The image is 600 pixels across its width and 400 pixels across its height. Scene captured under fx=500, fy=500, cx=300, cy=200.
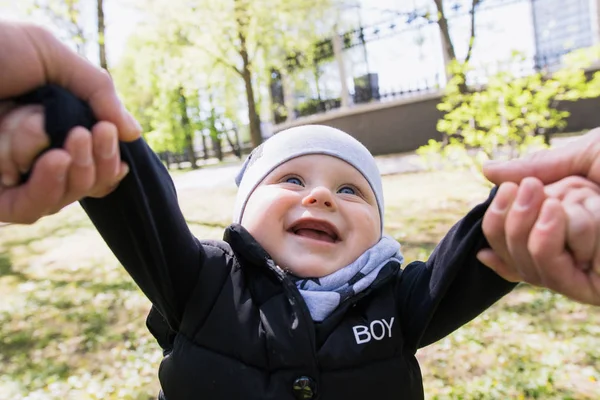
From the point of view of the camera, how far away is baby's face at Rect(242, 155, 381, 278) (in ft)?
4.81

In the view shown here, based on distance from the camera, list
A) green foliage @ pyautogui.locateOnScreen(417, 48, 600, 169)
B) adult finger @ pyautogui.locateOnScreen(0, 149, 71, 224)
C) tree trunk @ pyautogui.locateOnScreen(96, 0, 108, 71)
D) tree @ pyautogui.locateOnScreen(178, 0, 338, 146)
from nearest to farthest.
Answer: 1. adult finger @ pyautogui.locateOnScreen(0, 149, 71, 224)
2. green foliage @ pyautogui.locateOnScreen(417, 48, 600, 169)
3. tree trunk @ pyautogui.locateOnScreen(96, 0, 108, 71)
4. tree @ pyautogui.locateOnScreen(178, 0, 338, 146)

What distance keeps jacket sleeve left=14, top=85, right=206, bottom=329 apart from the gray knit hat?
1.21 ft

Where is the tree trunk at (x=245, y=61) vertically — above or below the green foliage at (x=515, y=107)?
above

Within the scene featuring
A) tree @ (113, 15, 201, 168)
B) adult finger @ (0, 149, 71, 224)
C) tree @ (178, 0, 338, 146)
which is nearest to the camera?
adult finger @ (0, 149, 71, 224)

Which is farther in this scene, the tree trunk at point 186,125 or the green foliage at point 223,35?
the tree trunk at point 186,125

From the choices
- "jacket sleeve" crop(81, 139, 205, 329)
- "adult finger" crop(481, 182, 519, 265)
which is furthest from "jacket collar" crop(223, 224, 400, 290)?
"adult finger" crop(481, 182, 519, 265)

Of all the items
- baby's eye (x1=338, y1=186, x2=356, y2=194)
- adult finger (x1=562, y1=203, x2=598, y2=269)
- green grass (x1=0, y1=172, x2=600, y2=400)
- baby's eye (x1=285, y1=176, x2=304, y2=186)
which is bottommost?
green grass (x1=0, y1=172, x2=600, y2=400)

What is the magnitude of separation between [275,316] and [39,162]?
2.59 feet

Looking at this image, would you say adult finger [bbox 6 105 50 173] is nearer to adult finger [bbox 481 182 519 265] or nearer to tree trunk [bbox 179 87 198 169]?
adult finger [bbox 481 182 519 265]

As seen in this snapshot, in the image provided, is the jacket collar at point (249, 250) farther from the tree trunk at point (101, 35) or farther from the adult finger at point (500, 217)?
the tree trunk at point (101, 35)

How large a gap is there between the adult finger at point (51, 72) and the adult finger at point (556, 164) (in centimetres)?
74

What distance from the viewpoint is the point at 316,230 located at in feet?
5.04

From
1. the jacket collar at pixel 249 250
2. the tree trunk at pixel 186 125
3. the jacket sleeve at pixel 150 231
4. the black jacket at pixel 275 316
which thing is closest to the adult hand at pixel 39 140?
the jacket sleeve at pixel 150 231

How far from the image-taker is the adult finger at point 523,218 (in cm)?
93
